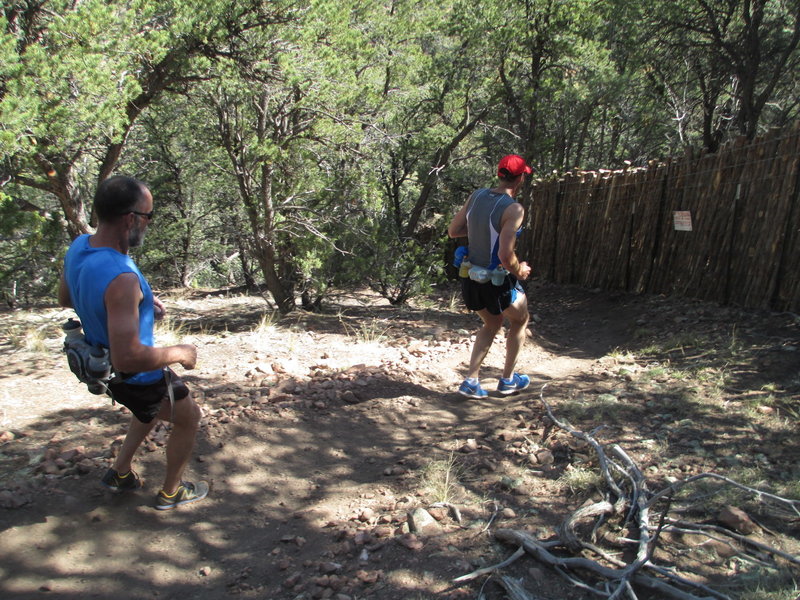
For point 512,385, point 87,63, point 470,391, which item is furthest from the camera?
point 87,63

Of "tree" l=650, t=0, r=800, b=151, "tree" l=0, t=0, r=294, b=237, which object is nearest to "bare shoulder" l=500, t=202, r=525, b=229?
"tree" l=0, t=0, r=294, b=237

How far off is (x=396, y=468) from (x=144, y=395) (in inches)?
62.4

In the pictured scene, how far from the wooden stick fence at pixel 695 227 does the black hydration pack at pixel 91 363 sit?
5.96m

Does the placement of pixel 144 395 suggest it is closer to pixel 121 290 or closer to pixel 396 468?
pixel 121 290

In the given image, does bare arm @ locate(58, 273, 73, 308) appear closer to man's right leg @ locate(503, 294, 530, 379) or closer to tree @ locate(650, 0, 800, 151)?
man's right leg @ locate(503, 294, 530, 379)

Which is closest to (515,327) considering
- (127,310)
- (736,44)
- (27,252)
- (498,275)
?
(498,275)

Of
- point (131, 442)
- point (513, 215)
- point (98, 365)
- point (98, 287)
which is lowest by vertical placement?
point (131, 442)

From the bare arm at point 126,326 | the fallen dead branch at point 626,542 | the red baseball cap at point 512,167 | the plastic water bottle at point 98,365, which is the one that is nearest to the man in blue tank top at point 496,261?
the red baseball cap at point 512,167

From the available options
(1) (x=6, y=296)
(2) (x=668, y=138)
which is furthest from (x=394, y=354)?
(2) (x=668, y=138)

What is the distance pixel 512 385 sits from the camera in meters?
4.99

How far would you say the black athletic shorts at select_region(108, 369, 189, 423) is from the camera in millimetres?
2791

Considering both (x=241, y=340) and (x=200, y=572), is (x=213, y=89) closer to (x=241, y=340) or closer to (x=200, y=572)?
(x=241, y=340)

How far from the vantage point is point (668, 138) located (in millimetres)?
14375

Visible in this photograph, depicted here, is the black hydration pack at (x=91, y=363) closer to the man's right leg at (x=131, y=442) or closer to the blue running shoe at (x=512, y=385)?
the man's right leg at (x=131, y=442)
